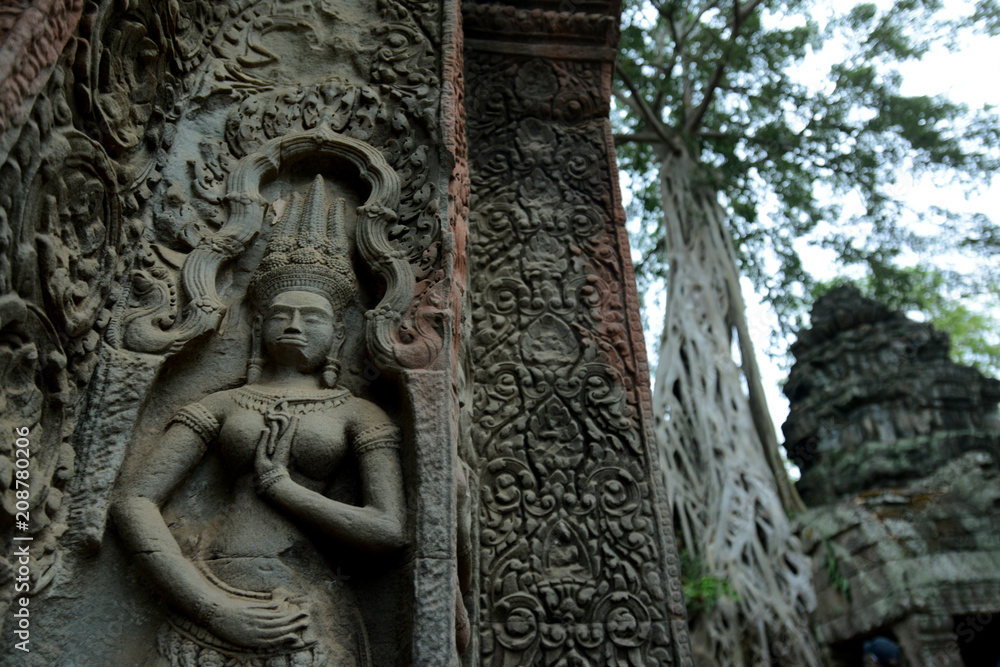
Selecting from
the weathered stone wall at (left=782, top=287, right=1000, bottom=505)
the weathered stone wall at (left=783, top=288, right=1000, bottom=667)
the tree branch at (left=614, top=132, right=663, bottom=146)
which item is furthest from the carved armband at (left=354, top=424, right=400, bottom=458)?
the tree branch at (left=614, top=132, right=663, bottom=146)

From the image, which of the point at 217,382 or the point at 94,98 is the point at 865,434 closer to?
the point at 217,382

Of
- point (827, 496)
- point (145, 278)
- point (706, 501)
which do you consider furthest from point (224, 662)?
point (827, 496)

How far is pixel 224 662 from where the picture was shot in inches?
79.7

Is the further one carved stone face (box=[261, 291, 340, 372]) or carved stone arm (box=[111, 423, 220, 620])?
carved stone face (box=[261, 291, 340, 372])

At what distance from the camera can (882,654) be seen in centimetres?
591

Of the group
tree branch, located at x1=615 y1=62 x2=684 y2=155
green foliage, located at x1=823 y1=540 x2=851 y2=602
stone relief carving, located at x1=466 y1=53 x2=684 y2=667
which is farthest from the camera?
tree branch, located at x1=615 y1=62 x2=684 y2=155

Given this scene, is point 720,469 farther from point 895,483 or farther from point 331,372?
point 331,372

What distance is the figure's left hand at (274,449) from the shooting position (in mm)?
2326

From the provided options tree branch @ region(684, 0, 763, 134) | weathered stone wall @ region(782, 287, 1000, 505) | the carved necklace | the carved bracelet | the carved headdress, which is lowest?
the carved bracelet

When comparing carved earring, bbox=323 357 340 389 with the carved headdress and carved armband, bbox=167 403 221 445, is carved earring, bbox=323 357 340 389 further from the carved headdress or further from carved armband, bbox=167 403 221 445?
carved armband, bbox=167 403 221 445

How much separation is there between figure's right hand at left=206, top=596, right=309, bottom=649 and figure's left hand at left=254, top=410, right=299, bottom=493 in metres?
0.38

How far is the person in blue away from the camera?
589cm

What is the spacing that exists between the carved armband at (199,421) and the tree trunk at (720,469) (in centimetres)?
478

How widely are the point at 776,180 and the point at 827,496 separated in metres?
3.97
